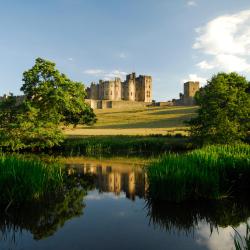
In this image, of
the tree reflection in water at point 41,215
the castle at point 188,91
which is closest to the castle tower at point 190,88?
the castle at point 188,91

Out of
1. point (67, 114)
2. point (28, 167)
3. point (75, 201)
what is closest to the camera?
point (28, 167)

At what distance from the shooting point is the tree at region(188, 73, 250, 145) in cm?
2867

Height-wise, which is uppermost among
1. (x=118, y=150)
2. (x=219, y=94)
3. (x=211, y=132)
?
(x=219, y=94)

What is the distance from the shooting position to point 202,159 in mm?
14969

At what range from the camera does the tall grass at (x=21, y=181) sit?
11094 millimetres

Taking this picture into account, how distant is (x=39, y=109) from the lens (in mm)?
32594

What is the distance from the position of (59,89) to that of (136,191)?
18.8 m

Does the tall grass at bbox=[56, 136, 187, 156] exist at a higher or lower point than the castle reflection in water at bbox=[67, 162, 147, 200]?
lower

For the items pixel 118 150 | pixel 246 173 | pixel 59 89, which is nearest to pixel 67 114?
pixel 59 89

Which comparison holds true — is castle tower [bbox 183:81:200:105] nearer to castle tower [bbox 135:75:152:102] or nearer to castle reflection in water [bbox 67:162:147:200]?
→ castle tower [bbox 135:75:152:102]

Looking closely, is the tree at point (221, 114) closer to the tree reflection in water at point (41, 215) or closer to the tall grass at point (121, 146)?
the tall grass at point (121, 146)

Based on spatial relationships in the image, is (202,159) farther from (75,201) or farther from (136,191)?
(75,201)

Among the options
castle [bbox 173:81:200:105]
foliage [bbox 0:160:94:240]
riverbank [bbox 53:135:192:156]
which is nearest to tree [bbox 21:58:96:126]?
riverbank [bbox 53:135:192:156]

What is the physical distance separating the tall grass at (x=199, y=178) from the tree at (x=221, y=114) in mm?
13584
